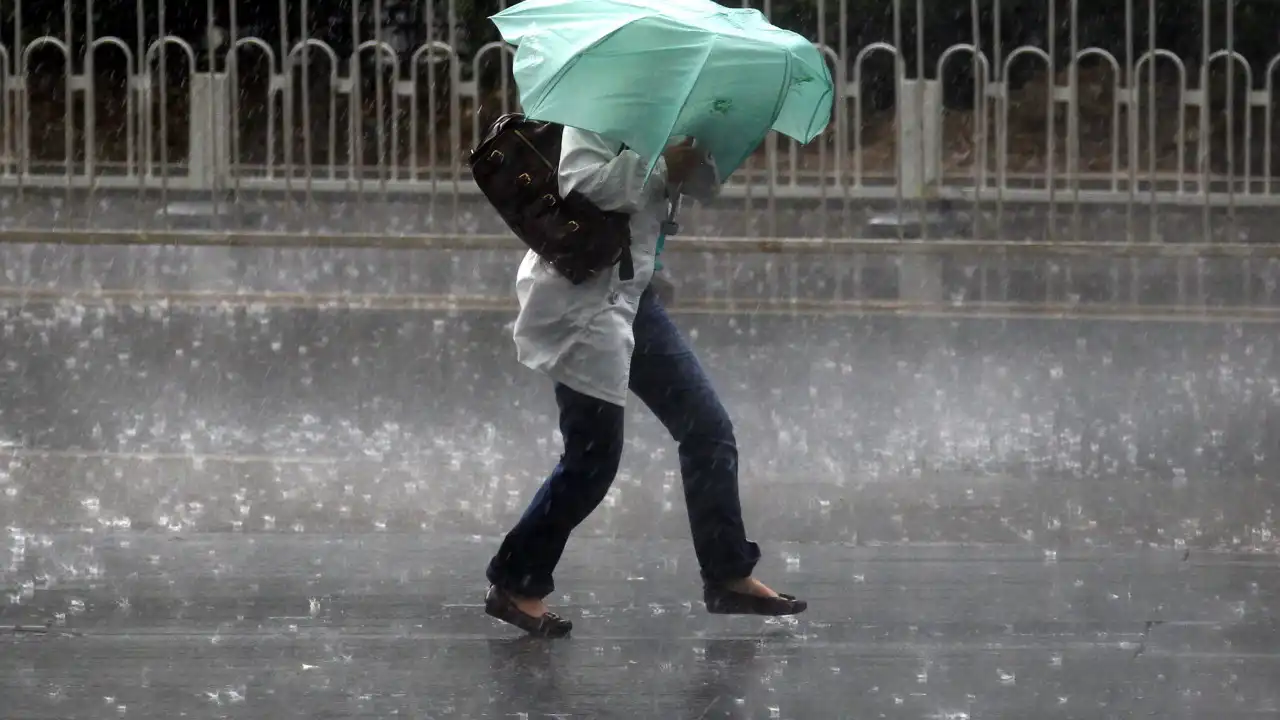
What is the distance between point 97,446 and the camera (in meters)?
8.35

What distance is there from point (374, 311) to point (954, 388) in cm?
382

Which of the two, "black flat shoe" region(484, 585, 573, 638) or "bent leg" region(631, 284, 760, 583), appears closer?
"black flat shoe" region(484, 585, 573, 638)

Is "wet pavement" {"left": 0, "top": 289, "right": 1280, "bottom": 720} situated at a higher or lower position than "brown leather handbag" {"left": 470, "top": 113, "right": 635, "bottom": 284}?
lower

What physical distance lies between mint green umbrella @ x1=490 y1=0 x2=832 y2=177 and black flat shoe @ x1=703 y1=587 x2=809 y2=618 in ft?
3.66

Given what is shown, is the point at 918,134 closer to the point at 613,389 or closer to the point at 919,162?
the point at 919,162

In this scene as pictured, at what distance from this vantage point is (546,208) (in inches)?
210

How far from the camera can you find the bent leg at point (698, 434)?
18.6 feet

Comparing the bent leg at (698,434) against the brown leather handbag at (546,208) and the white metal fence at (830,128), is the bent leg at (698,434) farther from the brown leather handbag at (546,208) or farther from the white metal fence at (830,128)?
the white metal fence at (830,128)

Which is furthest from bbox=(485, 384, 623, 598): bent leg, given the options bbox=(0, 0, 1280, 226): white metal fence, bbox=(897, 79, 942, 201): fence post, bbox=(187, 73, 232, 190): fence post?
bbox=(187, 73, 232, 190): fence post

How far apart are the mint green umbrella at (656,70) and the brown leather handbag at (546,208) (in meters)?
0.13

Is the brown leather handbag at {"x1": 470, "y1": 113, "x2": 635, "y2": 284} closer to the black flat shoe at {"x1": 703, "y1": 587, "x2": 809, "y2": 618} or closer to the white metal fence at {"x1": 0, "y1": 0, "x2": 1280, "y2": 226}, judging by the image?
the black flat shoe at {"x1": 703, "y1": 587, "x2": 809, "y2": 618}

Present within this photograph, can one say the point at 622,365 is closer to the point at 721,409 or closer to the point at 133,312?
the point at 721,409

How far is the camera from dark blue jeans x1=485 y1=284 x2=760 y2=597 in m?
5.57

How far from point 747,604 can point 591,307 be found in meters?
0.91
